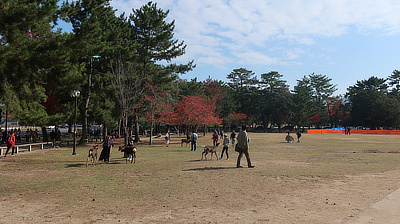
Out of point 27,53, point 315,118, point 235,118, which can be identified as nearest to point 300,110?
point 315,118

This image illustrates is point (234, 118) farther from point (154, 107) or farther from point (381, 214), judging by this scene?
point (381, 214)

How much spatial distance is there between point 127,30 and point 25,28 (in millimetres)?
19678

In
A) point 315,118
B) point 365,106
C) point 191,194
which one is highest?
point 365,106

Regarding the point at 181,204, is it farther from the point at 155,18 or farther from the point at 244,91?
the point at 244,91

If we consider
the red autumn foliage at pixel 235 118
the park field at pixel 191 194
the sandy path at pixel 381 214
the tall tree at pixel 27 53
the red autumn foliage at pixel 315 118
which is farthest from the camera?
the red autumn foliage at pixel 315 118

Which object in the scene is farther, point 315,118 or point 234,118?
point 315,118

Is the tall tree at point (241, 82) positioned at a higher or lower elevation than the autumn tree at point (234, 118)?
higher

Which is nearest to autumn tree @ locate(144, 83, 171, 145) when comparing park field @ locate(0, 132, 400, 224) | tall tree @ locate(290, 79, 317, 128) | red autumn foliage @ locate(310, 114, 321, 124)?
park field @ locate(0, 132, 400, 224)

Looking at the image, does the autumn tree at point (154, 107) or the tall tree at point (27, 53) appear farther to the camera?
the autumn tree at point (154, 107)

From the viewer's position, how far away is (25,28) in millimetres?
13828

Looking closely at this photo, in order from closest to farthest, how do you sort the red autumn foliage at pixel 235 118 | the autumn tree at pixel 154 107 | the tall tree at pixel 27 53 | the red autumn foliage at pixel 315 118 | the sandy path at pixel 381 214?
the sandy path at pixel 381 214
the tall tree at pixel 27 53
the autumn tree at pixel 154 107
the red autumn foliage at pixel 235 118
the red autumn foliage at pixel 315 118

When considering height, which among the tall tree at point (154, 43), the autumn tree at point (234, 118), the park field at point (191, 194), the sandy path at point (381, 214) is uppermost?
the tall tree at point (154, 43)

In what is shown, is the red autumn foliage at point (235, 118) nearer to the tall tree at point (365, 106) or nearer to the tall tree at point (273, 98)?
the tall tree at point (273, 98)

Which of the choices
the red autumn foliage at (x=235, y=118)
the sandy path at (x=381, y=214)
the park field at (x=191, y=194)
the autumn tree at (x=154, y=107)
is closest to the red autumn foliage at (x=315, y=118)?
the red autumn foliage at (x=235, y=118)
